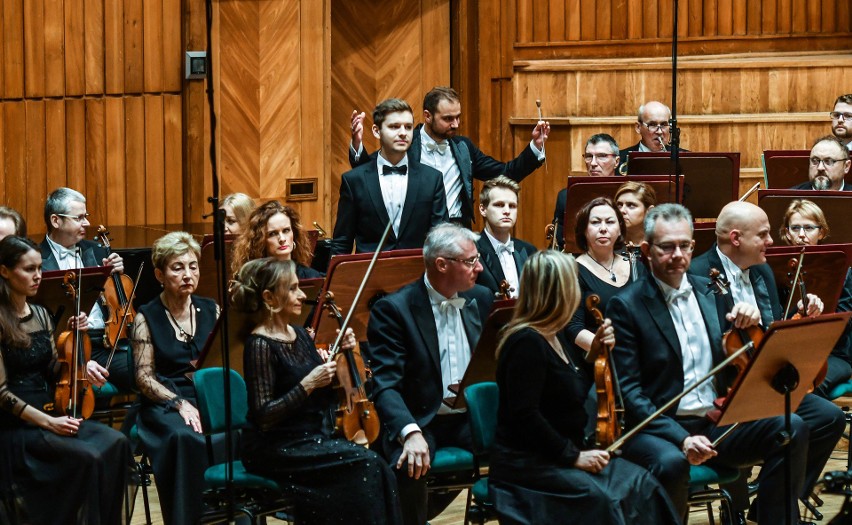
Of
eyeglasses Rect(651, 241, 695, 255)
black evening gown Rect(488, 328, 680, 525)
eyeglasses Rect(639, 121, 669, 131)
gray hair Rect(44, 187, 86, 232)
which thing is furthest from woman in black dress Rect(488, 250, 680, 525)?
eyeglasses Rect(639, 121, 669, 131)

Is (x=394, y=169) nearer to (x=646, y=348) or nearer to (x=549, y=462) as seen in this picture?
(x=646, y=348)

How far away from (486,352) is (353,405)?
45 cm

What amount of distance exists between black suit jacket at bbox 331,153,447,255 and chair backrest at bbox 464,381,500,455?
1932mm

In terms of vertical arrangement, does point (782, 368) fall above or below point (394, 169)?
below

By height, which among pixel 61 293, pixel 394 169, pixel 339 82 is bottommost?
pixel 61 293

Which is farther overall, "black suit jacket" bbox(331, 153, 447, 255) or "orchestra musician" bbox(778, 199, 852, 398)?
"black suit jacket" bbox(331, 153, 447, 255)

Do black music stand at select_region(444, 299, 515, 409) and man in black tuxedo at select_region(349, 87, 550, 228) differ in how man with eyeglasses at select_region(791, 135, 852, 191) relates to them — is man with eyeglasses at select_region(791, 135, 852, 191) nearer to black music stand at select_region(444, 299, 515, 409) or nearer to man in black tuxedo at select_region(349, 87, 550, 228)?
man in black tuxedo at select_region(349, 87, 550, 228)

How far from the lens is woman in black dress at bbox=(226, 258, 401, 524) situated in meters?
3.72

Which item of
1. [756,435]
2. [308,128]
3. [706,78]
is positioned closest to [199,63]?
[308,128]

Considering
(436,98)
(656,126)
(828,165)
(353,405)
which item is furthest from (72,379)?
(656,126)

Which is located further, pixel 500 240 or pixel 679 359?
pixel 500 240

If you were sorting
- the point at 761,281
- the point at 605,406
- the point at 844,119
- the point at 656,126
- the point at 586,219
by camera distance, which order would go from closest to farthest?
the point at 605,406 → the point at 761,281 → the point at 586,219 → the point at 844,119 → the point at 656,126

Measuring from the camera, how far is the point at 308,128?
8.02 meters

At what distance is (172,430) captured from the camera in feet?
13.8
